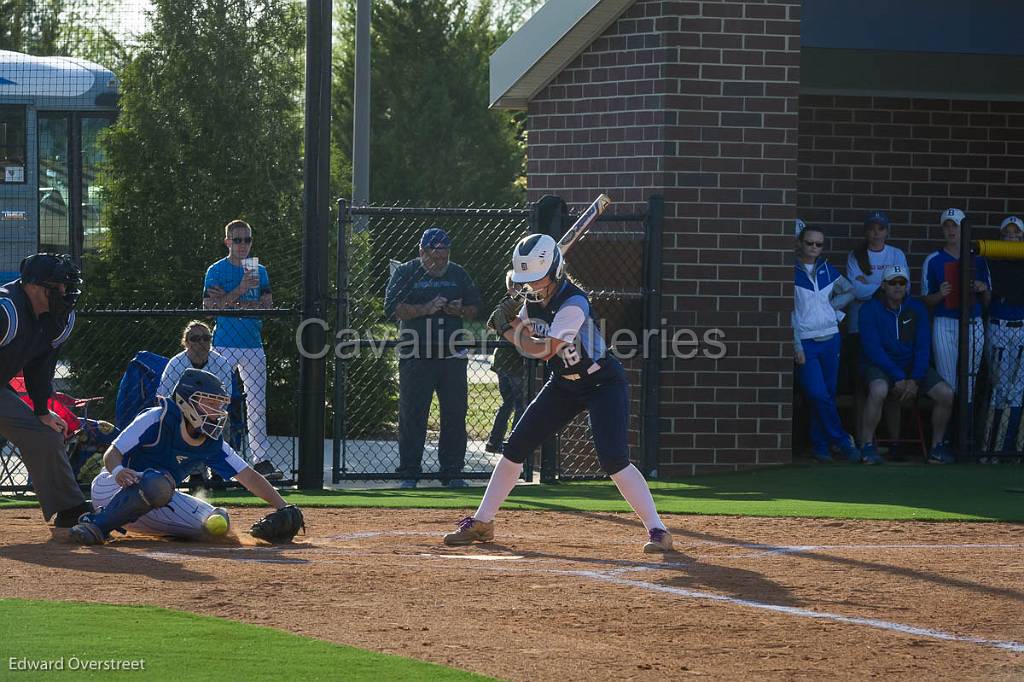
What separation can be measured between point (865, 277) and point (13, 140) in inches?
408

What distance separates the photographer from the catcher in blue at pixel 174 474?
7.91 metres

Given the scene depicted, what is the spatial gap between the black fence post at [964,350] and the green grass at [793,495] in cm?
29

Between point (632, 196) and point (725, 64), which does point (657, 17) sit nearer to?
point (725, 64)

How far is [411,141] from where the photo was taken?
99.8ft

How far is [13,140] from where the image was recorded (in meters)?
17.3

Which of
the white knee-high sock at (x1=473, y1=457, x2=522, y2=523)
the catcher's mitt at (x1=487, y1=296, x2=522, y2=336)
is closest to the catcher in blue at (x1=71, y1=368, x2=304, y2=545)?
the white knee-high sock at (x1=473, y1=457, x2=522, y2=523)

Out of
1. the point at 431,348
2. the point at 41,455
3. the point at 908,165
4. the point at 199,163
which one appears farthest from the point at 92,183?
the point at 908,165

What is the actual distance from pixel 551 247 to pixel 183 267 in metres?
7.48

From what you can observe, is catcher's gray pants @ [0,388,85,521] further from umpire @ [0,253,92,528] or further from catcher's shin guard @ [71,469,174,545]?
catcher's shin guard @ [71,469,174,545]

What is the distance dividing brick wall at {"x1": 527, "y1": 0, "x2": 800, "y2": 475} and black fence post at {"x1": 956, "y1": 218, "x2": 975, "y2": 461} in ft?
4.79

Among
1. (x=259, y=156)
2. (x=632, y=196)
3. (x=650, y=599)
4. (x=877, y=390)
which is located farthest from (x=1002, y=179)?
(x=650, y=599)

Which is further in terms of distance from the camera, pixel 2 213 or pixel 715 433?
pixel 2 213

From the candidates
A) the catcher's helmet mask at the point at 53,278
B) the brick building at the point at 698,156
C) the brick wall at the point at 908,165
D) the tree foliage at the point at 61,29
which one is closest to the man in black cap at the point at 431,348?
the brick building at the point at 698,156

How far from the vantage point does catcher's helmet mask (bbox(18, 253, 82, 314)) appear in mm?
8328
